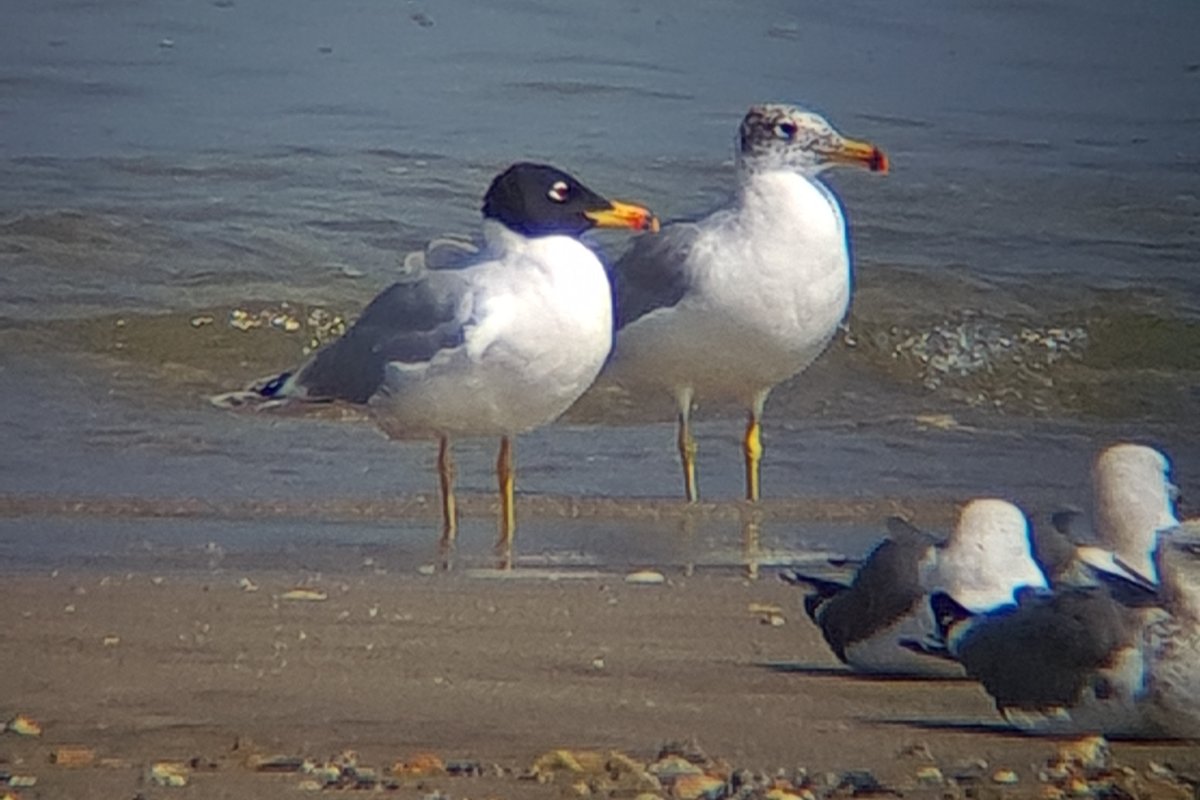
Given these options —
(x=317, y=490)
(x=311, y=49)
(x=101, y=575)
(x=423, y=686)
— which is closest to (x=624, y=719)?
(x=423, y=686)

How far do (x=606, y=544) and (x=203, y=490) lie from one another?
5.24 ft

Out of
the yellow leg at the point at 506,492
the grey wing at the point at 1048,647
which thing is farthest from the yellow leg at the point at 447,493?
the grey wing at the point at 1048,647

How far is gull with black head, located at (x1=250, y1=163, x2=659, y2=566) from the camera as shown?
27.9 ft

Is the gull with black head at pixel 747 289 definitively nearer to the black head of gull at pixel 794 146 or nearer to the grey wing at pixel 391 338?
the black head of gull at pixel 794 146

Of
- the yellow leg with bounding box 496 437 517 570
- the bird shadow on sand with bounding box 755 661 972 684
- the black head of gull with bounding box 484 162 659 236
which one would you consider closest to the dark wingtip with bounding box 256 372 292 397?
the yellow leg with bounding box 496 437 517 570

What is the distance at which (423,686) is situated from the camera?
6078mm

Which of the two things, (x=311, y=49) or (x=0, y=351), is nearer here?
(x=0, y=351)

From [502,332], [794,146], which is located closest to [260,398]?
[502,332]

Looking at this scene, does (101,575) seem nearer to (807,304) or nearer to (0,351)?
(807,304)

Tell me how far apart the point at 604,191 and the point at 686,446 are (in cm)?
524

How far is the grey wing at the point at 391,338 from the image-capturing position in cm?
867

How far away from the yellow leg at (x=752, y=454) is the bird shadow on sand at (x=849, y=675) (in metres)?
3.06

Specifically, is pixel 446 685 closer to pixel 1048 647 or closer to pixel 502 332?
Result: pixel 1048 647

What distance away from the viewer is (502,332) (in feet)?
27.9
